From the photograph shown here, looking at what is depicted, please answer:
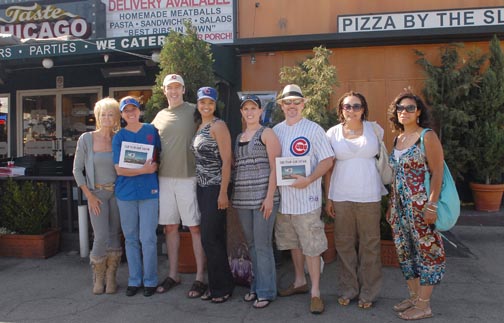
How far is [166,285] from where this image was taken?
4.36 meters

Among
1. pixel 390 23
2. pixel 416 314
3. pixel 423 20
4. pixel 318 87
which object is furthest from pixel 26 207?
pixel 423 20

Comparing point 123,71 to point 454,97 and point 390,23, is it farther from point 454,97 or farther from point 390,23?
point 454,97

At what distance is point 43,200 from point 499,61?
23.5 feet

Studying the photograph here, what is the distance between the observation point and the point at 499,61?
711 centimetres

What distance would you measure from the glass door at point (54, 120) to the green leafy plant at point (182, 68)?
4499 mm

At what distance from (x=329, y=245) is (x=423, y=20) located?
175 inches

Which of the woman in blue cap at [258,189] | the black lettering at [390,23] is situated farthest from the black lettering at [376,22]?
the woman in blue cap at [258,189]

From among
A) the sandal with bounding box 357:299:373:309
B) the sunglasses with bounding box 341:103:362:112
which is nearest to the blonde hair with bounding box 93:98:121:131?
the sunglasses with bounding box 341:103:362:112

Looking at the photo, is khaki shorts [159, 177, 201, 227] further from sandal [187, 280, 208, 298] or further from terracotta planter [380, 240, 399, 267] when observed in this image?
terracotta planter [380, 240, 399, 267]

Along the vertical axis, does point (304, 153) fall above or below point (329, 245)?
above

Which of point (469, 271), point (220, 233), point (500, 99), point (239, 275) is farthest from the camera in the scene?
point (500, 99)

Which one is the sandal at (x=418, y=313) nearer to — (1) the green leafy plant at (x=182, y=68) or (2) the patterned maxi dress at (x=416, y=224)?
(2) the patterned maxi dress at (x=416, y=224)

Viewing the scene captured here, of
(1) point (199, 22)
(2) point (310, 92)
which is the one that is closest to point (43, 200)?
(2) point (310, 92)

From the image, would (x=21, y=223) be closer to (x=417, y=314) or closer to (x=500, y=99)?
(x=417, y=314)
